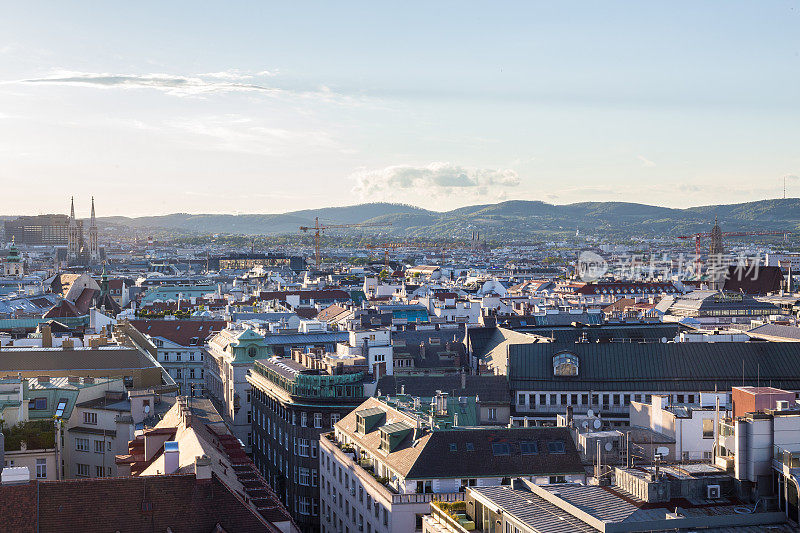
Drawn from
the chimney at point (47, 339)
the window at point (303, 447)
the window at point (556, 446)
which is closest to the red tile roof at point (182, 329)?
the chimney at point (47, 339)

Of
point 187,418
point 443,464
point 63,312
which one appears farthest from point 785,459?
point 63,312

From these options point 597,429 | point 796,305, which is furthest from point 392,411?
point 796,305

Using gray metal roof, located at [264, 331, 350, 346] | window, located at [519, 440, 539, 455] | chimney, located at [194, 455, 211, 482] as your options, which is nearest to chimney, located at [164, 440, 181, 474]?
chimney, located at [194, 455, 211, 482]

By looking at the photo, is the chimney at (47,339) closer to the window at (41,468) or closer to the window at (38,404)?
the window at (38,404)

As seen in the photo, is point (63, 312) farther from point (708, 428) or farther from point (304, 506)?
point (708, 428)

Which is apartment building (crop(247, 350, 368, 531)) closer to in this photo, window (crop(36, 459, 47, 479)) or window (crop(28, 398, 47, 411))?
window (crop(28, 398, 47, 411))
